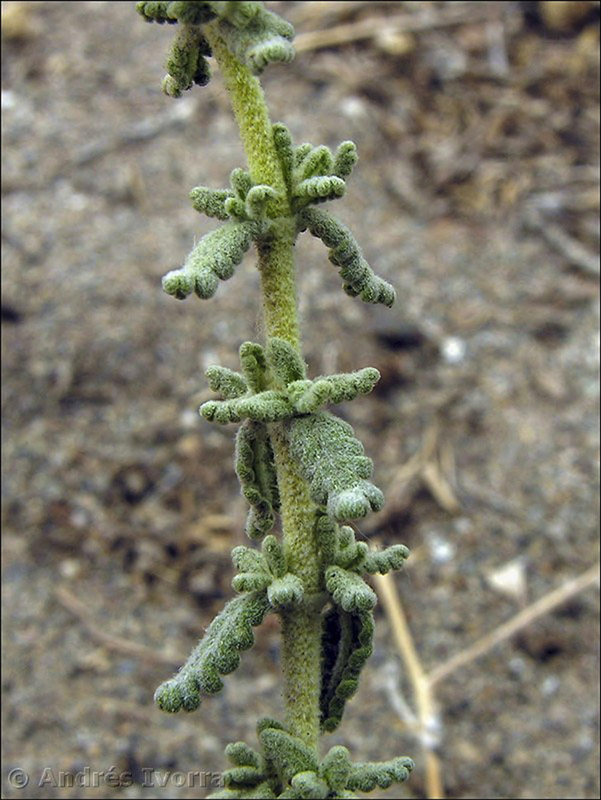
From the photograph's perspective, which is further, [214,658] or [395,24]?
[395,24]

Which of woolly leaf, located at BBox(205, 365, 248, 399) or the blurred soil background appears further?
the blurred soil background

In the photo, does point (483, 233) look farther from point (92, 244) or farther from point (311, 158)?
point (311, 158)

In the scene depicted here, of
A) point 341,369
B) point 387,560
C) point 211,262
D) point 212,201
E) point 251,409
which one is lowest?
point 387,560

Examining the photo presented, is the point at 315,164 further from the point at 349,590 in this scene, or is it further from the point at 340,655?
the point at 340,655

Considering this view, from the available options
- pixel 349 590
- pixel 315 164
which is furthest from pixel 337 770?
pixel 315 164

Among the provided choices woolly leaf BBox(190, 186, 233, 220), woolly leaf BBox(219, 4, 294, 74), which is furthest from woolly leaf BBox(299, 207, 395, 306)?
woolly leaf BBox(219, 4, 294, 74)

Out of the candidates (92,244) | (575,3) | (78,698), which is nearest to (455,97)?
(575,3)

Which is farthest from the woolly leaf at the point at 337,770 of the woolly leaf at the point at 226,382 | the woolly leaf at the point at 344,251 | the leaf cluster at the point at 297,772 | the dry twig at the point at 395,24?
the dry twig at the point at 395,24

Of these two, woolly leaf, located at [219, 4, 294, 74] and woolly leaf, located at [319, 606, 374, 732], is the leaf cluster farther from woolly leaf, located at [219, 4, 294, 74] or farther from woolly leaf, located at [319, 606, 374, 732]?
woolly leaf, located at [219, 4, 294, 74]
